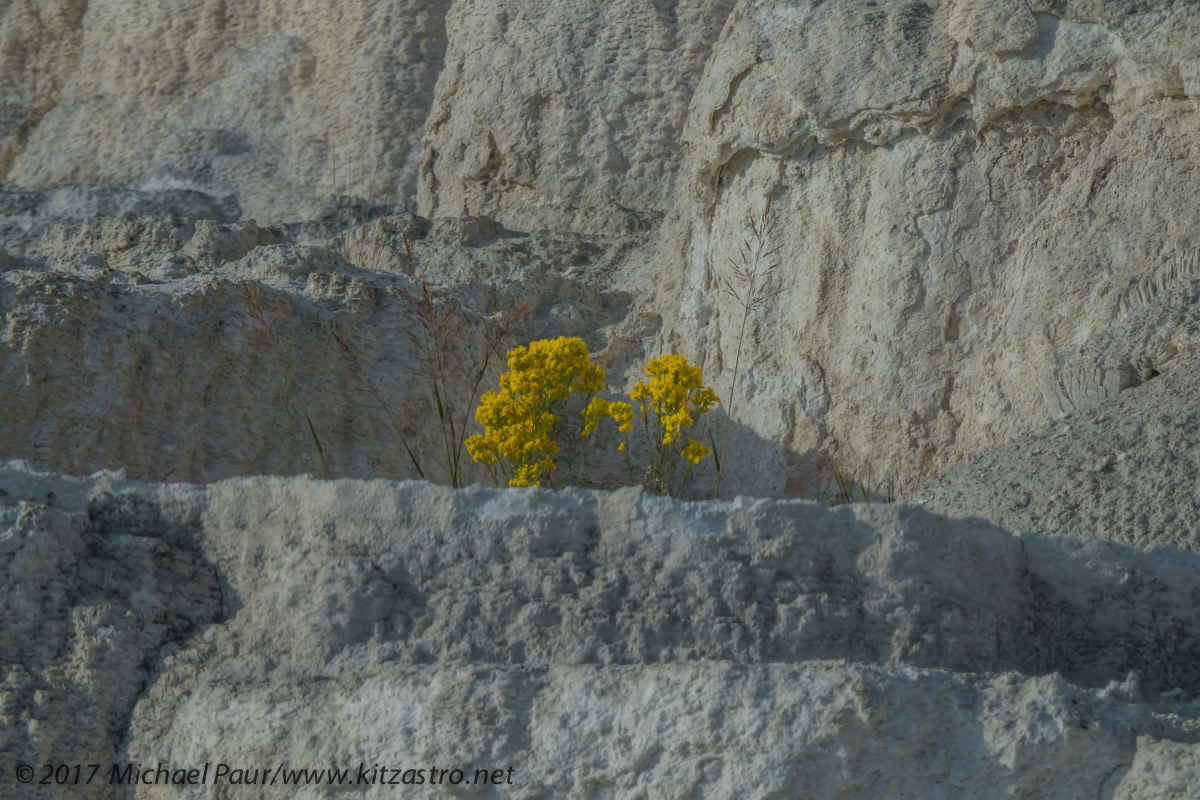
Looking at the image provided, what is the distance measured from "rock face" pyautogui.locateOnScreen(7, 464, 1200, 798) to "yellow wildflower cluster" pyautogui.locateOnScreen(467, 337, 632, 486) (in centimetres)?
152

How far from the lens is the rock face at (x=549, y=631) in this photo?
2051 millimetres

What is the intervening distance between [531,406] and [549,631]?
1.91 m

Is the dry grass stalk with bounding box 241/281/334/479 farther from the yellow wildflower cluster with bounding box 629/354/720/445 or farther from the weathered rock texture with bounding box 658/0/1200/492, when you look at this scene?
the weathered rock texture with bounding box 658/0/1200/492

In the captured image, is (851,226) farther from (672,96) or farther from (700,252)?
(672,96)

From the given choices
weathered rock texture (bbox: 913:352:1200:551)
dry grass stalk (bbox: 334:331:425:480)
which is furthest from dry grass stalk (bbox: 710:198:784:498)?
weathered rock texture (bbox: 913:352:1200:551)

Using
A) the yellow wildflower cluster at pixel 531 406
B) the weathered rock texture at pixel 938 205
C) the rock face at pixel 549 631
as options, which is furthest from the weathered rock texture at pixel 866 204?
the rock face at pixel 549 631

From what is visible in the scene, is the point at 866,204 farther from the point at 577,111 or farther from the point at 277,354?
the point at 577,111

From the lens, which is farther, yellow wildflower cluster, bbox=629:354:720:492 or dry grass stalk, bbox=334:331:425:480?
dry grass stalk, bbox=334:331:425:480

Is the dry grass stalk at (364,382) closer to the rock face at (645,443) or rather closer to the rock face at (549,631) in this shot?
the rock face at (645,443)

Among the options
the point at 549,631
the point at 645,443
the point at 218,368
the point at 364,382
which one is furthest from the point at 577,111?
the point at 549,631

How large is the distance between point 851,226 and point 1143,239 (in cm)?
128

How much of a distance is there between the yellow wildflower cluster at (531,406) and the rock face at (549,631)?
4.98ft

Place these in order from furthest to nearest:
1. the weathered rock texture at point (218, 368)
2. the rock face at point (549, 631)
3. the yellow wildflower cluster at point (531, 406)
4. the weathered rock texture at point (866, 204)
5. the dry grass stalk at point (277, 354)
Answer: the weathered rock texture at point (866, 204) → the dry grass stalk at point (277, 354) → the weathered rock texture at point (218, 368) → the yellow wildflower cluster at point (531, 406) → the rock face at point (549, 631)

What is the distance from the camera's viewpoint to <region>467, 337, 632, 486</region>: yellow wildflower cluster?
4020mm
